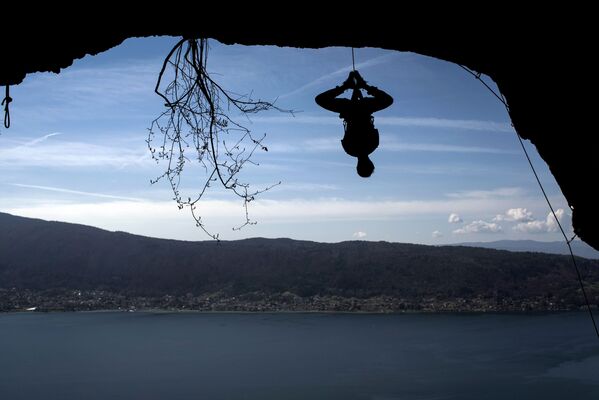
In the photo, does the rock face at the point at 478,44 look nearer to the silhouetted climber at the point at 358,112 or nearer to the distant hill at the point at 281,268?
the silhouetted climber at the point at 358,112

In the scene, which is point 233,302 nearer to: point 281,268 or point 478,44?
point 281,268

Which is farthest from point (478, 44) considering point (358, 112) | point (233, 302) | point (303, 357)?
point (233, 302)

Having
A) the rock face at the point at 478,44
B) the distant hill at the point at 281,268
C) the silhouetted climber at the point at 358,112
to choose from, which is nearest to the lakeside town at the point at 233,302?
the distant hill at the point at 281,268

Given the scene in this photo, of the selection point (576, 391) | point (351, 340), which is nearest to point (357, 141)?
point (576, 391)

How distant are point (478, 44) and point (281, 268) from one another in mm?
49478

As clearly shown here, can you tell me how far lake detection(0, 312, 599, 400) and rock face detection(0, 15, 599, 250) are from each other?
20.4 metres

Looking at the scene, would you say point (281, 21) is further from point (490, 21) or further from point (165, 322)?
point (165, 322)

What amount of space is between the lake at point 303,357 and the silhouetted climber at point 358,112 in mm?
20091

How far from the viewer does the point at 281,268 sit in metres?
50.6

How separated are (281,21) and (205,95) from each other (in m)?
0.91

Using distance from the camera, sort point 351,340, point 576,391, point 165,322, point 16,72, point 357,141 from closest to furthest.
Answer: point 16,72 < point 357,141 < point 576,391 < point 351,340 < point 165,322

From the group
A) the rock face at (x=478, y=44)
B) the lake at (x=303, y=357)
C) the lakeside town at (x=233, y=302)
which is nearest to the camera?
the rock face at (x=478, y=44)

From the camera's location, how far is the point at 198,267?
2039 inches

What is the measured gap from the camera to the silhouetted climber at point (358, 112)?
2076 millimetres
